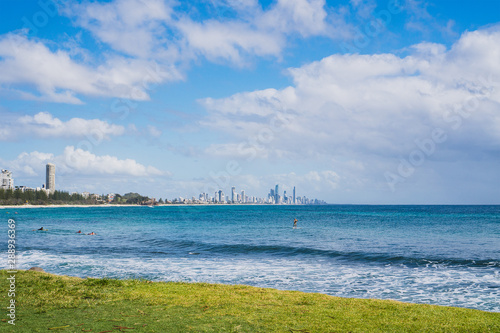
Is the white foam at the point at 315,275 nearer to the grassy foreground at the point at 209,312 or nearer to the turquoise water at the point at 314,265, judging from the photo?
the turquoise water at the point at 314,265

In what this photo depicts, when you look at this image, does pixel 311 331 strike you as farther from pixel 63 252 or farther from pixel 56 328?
pixel 63 252

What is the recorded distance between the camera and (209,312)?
34.9ft

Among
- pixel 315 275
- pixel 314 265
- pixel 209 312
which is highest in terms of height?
pixel 209 312

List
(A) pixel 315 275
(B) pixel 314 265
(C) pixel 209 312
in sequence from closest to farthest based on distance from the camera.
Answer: (C) pixel 209 312, (A) pixel 315 275, (B) pixel 314 265

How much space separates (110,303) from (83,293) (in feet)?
6.38

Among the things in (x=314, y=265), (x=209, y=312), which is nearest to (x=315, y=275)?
(x=314, y=265)

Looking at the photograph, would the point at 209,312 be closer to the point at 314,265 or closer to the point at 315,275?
the point at 315,275

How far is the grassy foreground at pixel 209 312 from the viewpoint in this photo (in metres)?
9.16

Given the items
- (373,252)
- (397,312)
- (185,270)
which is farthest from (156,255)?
(397,312)

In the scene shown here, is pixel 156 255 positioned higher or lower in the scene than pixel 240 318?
lower

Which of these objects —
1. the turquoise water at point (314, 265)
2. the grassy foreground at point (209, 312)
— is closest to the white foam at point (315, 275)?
the turquoise water at point (314, 265)

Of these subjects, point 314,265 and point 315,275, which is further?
point 314,265

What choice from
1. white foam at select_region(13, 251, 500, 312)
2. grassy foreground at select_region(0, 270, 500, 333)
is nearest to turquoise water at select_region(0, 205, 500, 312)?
white foam at select_region(13, 251, 500, 312)

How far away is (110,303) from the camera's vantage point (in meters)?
11.6
